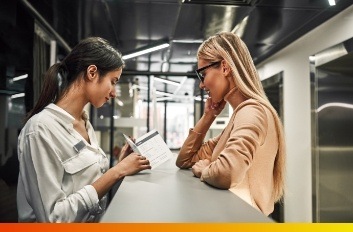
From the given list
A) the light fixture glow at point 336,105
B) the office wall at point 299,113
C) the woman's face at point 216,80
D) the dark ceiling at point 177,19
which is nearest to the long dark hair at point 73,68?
the woman's face at point 216,80

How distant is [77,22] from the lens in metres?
3.28

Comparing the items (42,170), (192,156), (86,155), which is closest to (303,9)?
(192,156)

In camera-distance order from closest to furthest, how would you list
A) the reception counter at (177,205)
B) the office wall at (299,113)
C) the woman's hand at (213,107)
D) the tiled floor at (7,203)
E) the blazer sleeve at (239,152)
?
the reception counter at (177,205) < the blazer sleeve at (239,152) < the woman's hand at (213,107) < the tiled floor at (7,203) < the office wall at (299,113)

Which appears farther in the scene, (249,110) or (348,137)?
(348,137)

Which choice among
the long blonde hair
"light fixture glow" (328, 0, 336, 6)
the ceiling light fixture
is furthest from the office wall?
the long blonde hair

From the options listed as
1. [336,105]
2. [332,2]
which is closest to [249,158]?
[332,2]

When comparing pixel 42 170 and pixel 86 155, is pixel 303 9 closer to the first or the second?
pixel 86 155

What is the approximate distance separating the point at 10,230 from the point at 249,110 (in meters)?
0.81

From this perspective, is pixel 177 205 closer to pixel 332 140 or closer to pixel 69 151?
pixel 69 151

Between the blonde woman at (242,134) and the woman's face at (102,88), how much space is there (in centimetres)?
39

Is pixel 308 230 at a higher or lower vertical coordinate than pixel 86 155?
lower

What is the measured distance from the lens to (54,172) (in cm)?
114

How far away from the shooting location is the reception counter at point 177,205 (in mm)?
662

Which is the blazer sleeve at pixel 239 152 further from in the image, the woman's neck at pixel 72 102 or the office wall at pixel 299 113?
the office wall at pixel 299 113
